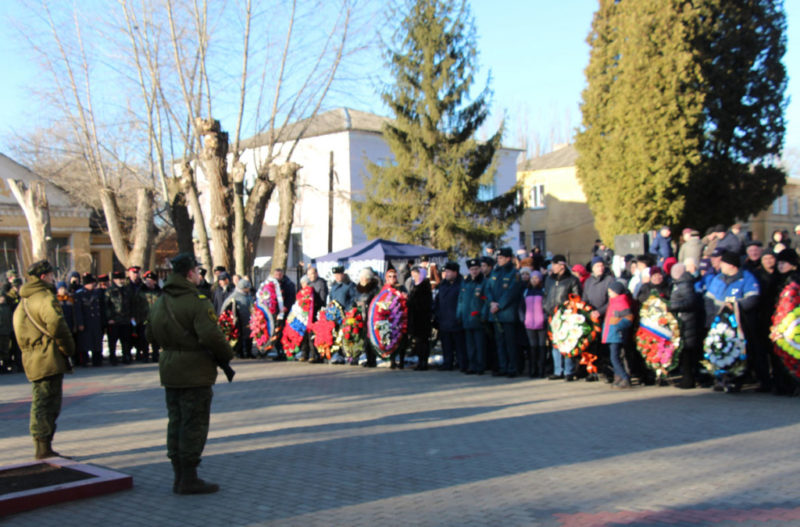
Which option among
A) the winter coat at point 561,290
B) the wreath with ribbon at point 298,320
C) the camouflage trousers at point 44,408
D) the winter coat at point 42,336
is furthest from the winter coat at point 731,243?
the camouflage trousers at point 44,408

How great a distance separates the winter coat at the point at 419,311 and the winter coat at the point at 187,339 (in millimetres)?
8422

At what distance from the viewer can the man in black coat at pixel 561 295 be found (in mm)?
12438

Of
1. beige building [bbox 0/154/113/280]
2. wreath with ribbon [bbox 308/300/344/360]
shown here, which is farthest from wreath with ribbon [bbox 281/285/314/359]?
beige building [bbox 0/154/113/280]

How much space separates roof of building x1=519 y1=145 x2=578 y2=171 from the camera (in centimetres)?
5150

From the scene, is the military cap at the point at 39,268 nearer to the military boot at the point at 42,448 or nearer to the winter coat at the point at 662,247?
the military boot at the point at 42,448

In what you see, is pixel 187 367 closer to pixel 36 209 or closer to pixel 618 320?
pixel 618 320

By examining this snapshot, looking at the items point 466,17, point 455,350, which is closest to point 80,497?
point 455,350

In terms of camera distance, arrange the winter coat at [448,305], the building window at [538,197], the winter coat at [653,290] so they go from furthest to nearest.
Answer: the building window at [538,197] → the winter coat at [448,305] → the winter coat at [653,290]

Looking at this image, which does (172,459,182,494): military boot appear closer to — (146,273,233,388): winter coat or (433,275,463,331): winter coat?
(146,273,233,388): winter coat

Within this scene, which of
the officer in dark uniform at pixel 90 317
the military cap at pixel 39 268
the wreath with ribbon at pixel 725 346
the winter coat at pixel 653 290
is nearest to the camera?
the military cap at pixel 39 268

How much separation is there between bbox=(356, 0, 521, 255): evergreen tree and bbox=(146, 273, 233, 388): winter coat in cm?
2293

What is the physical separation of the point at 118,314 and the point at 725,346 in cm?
1249

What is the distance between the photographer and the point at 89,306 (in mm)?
16891

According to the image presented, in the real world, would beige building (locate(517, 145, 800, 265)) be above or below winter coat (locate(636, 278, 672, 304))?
above
